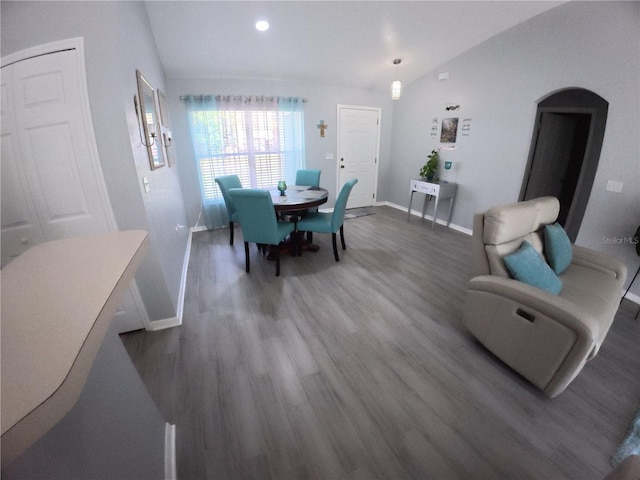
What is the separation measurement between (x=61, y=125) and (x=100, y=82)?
0.36 metres

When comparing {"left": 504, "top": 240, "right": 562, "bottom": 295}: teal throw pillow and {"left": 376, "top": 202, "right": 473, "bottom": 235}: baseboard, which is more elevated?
{"left": 504, "top": 240, "right": 562, "bottom": 295}: teal throw pillow

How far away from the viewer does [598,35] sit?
2.49 m

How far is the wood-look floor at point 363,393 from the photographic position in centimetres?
125

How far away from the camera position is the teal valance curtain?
13.2 ft

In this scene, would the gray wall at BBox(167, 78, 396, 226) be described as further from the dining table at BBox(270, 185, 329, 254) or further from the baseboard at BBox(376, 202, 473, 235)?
the dining table at BBox(270, 185, 329, 254)

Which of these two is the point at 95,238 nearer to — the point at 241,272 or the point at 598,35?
the point at 241,272

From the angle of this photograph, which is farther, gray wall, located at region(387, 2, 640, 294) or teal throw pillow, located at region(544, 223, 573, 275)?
gray wall, located at region(387, 2, 640, 294)

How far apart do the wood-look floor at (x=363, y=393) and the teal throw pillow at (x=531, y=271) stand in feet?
1.94

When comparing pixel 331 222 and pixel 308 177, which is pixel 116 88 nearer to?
pixel 331 222

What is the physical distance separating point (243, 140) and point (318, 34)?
1.90m

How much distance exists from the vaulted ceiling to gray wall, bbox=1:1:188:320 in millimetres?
838

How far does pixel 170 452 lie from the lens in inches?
48.6
